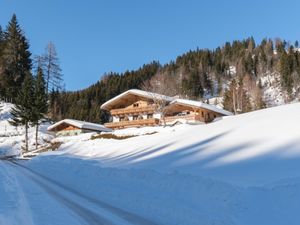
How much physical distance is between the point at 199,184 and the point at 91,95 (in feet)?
350

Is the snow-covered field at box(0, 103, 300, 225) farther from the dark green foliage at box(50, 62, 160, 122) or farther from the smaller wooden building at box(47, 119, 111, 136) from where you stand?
the dark green foliage at box(50, 62, 160, 122)

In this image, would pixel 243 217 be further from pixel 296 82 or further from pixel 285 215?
pixel 296 82

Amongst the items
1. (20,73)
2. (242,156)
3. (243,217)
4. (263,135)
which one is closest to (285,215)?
(243,217)

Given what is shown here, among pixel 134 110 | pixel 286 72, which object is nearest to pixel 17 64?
pixel 134 110

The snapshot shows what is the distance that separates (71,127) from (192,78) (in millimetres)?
61869

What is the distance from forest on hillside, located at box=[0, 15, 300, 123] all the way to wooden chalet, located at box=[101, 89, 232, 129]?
194 inches

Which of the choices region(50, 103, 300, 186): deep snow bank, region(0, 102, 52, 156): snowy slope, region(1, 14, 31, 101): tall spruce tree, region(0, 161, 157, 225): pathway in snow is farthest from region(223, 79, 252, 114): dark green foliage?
region(0, 161, 157, 225): pathway in snow

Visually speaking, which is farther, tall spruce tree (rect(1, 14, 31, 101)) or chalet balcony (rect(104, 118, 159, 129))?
tall spruce tree (rect(1, 14, 31, 101))

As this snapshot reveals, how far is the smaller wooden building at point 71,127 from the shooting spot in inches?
2719

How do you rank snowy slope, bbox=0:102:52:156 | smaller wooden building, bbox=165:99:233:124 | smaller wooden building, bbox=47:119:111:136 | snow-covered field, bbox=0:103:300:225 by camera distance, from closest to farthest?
snow-covered field, bbox=0:103:300:225 < smaller wooden building, bbox=165:99:233:124 < snowy slope, bbox=0:102:52:156 < smaller wooden building, bbox=47:119:111:136

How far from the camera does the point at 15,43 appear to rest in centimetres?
8850

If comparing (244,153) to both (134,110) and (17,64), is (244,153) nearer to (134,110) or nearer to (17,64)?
(134,110)

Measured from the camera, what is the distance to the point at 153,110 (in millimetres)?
60688

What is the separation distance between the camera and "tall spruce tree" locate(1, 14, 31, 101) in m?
83.8
